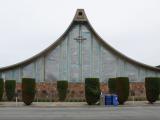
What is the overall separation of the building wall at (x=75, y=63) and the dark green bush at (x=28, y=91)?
1669 centimetres

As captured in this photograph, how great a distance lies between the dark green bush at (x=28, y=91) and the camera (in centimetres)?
4109

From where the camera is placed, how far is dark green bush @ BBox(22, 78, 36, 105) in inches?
1618

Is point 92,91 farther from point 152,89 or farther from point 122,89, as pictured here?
point 152,89

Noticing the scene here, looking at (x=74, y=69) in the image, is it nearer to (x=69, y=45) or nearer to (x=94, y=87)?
(x=69, y=45)

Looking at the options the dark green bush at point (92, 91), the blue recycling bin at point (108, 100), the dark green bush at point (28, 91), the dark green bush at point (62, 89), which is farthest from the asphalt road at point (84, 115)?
the dark green bush at point (62, 89)

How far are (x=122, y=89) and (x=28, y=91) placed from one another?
27.2ft

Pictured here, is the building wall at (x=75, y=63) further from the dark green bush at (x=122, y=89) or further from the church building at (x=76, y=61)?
the dark green bush at (x=122, y=89)

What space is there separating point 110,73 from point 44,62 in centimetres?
841

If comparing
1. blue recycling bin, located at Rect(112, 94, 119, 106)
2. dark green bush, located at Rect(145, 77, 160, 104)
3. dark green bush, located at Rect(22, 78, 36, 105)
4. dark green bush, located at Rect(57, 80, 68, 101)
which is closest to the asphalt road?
blue recycling bin, located at Rect(112, 94, 119, 106)

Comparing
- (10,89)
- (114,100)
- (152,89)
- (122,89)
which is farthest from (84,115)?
(10,89)

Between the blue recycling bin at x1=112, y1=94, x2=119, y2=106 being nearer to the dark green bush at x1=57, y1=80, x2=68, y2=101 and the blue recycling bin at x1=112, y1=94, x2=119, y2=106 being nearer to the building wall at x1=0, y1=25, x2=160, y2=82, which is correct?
the dark green bush at x1=57, y1=80, x2=68, y2=101

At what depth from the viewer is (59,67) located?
58875 mm

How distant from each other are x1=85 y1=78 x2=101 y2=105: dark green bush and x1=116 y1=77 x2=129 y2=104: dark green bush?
1868 millimetres

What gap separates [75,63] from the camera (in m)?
58.9
